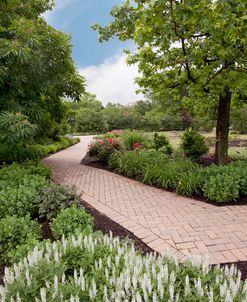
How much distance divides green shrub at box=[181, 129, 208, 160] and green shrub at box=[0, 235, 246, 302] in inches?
296

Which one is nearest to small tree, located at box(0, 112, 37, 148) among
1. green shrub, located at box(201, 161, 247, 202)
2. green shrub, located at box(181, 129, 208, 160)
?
green shrub, located at box(201, 161, 247, 202)

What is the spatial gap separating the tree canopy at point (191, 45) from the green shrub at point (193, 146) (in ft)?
4.85

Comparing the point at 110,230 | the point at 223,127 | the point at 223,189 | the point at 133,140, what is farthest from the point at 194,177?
the point at 133,140

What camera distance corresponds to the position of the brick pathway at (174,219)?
10.4ft

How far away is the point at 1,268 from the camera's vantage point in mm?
2822

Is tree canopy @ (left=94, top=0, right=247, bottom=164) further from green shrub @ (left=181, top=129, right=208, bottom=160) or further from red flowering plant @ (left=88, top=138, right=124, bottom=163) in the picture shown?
red flowering plant @ (left=88, top=138, right=124, bottom=163)

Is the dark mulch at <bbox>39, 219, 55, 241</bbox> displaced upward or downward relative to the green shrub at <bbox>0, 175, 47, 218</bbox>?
downward

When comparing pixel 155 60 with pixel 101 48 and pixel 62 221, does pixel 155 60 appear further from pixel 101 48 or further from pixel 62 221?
pixel 62 221

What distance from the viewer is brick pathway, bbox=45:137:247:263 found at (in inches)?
125

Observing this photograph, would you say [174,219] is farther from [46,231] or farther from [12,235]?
[12,235]

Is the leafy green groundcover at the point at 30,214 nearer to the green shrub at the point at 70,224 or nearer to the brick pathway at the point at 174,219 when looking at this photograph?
the green shrub at the point at 70,224

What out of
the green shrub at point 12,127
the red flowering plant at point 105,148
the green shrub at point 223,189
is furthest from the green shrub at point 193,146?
the green shrub at point 12,127

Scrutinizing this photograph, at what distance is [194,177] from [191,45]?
320 cm

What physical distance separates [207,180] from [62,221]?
10.2ft
